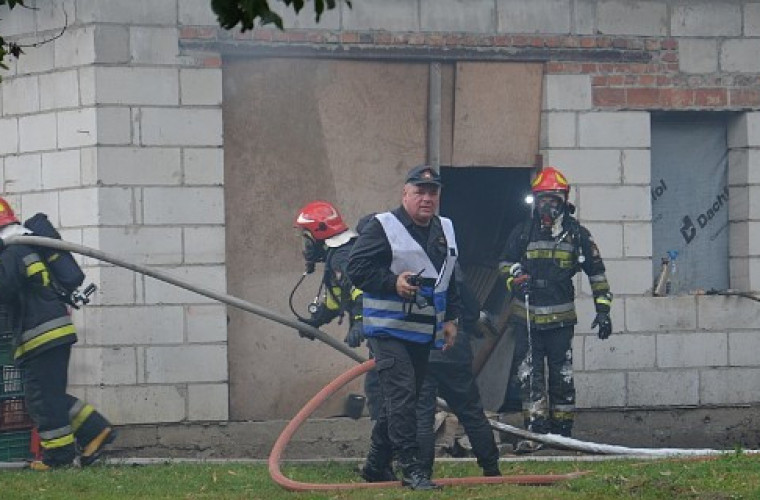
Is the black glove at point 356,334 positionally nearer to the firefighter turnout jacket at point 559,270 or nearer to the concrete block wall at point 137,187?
the concrete block wall at point 137,187

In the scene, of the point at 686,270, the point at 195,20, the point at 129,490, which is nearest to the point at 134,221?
the point at 195,20

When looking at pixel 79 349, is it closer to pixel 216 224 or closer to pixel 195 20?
pixel 216 224

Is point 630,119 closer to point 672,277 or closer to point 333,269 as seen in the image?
point 672,277

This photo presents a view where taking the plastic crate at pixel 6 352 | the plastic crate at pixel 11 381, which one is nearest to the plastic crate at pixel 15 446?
the plastic crate at pixel 11 381

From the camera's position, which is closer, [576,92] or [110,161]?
[110,161]

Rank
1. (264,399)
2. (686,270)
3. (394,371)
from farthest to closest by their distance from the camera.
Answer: (686,270) < (264,399) < (394,371)

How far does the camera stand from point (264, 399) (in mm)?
15383

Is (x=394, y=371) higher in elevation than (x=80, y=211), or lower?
lower

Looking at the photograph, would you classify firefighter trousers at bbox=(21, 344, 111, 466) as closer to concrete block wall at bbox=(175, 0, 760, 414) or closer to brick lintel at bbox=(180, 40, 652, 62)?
brick lintel at bbox=(180, 40, 652, 62)

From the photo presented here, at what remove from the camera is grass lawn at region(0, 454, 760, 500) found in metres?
10.7

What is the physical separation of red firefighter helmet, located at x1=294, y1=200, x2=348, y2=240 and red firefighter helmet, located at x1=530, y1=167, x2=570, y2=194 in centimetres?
239

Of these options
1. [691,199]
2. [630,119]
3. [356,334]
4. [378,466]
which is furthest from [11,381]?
[691,199]

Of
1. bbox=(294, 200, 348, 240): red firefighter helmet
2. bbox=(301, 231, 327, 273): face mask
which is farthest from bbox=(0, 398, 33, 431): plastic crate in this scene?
bbox=(294, 200, 348, 240): red firefighter helmet

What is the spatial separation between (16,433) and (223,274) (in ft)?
7.09
